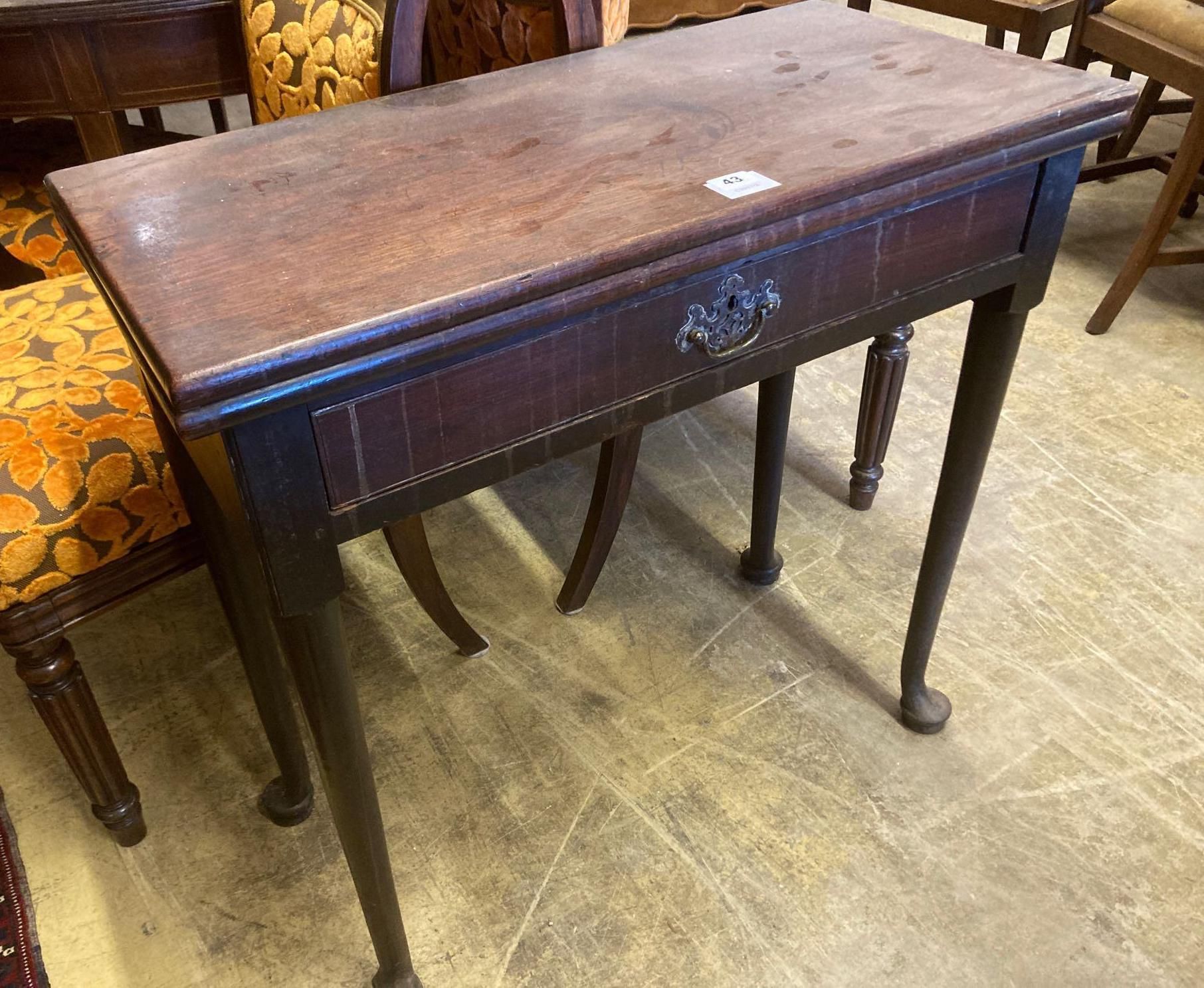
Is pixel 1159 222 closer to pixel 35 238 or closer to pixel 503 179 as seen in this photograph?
pixel 503 179

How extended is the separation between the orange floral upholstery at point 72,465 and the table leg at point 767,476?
2.60ft

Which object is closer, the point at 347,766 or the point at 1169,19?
the point at 347,766

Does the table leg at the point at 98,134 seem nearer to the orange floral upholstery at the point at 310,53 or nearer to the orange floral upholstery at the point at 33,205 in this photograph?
the orange floral upholstery at the point at 33,205

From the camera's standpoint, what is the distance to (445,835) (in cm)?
131

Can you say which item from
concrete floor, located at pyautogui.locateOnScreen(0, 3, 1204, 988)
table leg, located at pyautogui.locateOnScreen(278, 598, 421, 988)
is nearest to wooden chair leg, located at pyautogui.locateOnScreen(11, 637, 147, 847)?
concrete floor, located at pyautogui.locateOnScreen(0, 3, 1204, 988)

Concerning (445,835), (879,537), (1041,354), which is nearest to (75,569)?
(445,835)

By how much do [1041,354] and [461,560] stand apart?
4.38ft

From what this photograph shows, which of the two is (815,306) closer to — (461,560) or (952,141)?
(952,141)

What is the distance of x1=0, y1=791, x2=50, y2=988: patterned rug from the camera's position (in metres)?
1.16

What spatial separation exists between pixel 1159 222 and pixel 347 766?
2.06 m

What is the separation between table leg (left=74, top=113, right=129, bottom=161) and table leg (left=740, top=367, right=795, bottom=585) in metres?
1.17

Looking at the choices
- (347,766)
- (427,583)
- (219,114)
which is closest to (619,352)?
(347,766)

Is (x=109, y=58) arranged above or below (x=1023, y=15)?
above

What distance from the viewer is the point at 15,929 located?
3.97 feet
